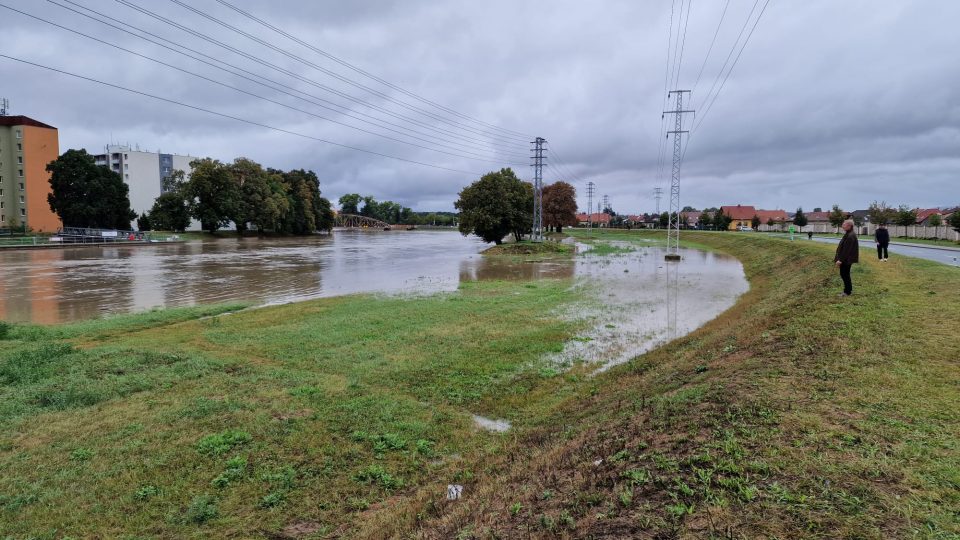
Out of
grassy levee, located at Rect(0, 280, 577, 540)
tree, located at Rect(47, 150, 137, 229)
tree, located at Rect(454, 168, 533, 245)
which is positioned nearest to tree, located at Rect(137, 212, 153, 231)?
tree, located at Rect(47, 150, 137, 229)

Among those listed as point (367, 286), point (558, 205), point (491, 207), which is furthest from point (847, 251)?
point (558, 205)

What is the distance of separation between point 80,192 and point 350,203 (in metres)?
130

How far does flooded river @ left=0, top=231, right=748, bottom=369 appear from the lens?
14.0 metres

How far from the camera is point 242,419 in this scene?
6641 mm

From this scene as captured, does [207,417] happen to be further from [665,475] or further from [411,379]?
[665,475]

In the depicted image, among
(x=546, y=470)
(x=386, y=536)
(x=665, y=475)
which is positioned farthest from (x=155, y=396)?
(x=665, y=475)

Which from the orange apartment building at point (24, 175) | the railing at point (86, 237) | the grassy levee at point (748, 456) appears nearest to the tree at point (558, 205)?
the railing at point (86, 237)

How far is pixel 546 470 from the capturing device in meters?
4.63

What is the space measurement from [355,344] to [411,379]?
294 cm

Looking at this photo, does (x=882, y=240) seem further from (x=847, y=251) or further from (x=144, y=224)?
(x=144, y=224)

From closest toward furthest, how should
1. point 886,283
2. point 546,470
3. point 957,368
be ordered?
point 546,470 → point 957,368 → point 886,283

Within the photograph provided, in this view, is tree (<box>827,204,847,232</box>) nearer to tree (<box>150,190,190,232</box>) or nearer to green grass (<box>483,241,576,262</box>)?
green grass (<box>483,241,576,262</box>)

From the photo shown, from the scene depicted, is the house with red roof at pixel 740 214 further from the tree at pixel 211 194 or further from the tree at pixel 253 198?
the tree at pixel 211 194

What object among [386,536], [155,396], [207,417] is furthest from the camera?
[155,396]
